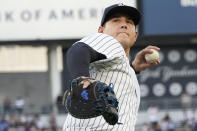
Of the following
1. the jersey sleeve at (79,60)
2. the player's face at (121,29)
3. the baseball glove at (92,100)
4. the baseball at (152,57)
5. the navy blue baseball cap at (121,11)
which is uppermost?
the navy blue baseball cap at (121,11)

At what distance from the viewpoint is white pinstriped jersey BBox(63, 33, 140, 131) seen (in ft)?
7.30

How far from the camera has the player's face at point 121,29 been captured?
7.82ft

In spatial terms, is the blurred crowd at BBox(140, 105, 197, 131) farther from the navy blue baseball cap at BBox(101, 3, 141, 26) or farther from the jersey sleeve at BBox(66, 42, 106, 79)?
the jersey sleeve at BBox(66, 42, 106, 79)

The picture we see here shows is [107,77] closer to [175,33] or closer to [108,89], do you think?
[108,89]

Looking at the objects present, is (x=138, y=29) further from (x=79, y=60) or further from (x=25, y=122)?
(x=79, y=60)

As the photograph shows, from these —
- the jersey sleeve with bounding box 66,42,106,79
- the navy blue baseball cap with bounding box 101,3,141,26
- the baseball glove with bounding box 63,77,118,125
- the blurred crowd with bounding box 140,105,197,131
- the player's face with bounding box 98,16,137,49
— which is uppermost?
the navy blue baseball cap with bounding box 101,3,141,26

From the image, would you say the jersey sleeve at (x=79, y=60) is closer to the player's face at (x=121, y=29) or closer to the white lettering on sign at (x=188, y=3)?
the player's face at (x=121, y=29)

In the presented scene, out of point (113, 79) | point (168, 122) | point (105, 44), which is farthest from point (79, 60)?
point (168, 122)

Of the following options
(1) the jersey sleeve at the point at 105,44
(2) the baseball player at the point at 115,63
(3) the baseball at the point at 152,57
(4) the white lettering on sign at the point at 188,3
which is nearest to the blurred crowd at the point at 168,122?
(4) the white lettering on sign at the point at 188,3

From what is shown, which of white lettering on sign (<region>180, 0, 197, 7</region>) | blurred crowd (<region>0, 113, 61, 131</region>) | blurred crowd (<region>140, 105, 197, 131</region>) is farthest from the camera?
white lettering on sign (<region>180, 0, 197, 7</region>)

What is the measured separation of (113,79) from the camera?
233cm

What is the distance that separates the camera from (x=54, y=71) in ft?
52.6

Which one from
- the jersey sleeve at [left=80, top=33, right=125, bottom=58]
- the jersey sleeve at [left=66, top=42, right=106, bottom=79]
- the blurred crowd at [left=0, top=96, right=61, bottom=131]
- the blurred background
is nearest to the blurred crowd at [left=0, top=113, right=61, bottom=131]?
the blurred crowd at [left=0, top=96, right=61, bottom=131]

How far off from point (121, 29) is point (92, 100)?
0.56 meters
